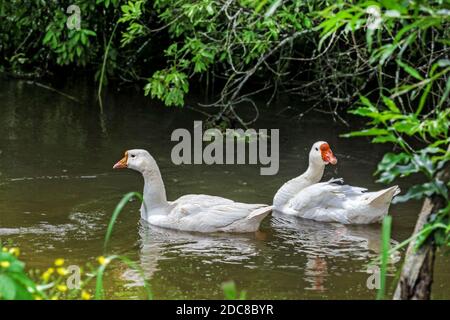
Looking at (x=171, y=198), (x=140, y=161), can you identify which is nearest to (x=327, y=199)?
(x=171, y=198)

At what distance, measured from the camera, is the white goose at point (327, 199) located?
1032cm

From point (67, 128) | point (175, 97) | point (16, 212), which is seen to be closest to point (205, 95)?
point (67, 128)

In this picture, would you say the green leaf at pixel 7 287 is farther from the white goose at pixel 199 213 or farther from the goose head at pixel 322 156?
the goose head at pixel 322 156

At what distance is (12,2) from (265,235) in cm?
856

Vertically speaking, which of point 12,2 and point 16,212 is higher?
point 12,2

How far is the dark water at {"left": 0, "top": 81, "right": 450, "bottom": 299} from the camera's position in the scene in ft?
27.0

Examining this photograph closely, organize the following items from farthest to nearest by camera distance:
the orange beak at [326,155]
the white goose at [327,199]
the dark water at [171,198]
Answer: the orange beak at [326,155] → the white goose at [327,199] → the dark water at [171,198]

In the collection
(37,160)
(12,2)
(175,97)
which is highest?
(12,2)

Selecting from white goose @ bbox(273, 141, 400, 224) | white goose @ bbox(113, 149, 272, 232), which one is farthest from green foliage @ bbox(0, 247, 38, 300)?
white goose @ bbox(273, 141, 400, 224)

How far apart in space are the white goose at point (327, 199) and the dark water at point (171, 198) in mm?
139

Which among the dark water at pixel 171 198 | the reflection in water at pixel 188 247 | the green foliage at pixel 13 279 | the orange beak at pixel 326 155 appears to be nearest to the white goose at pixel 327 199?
the orange beak at pixel 326 155
